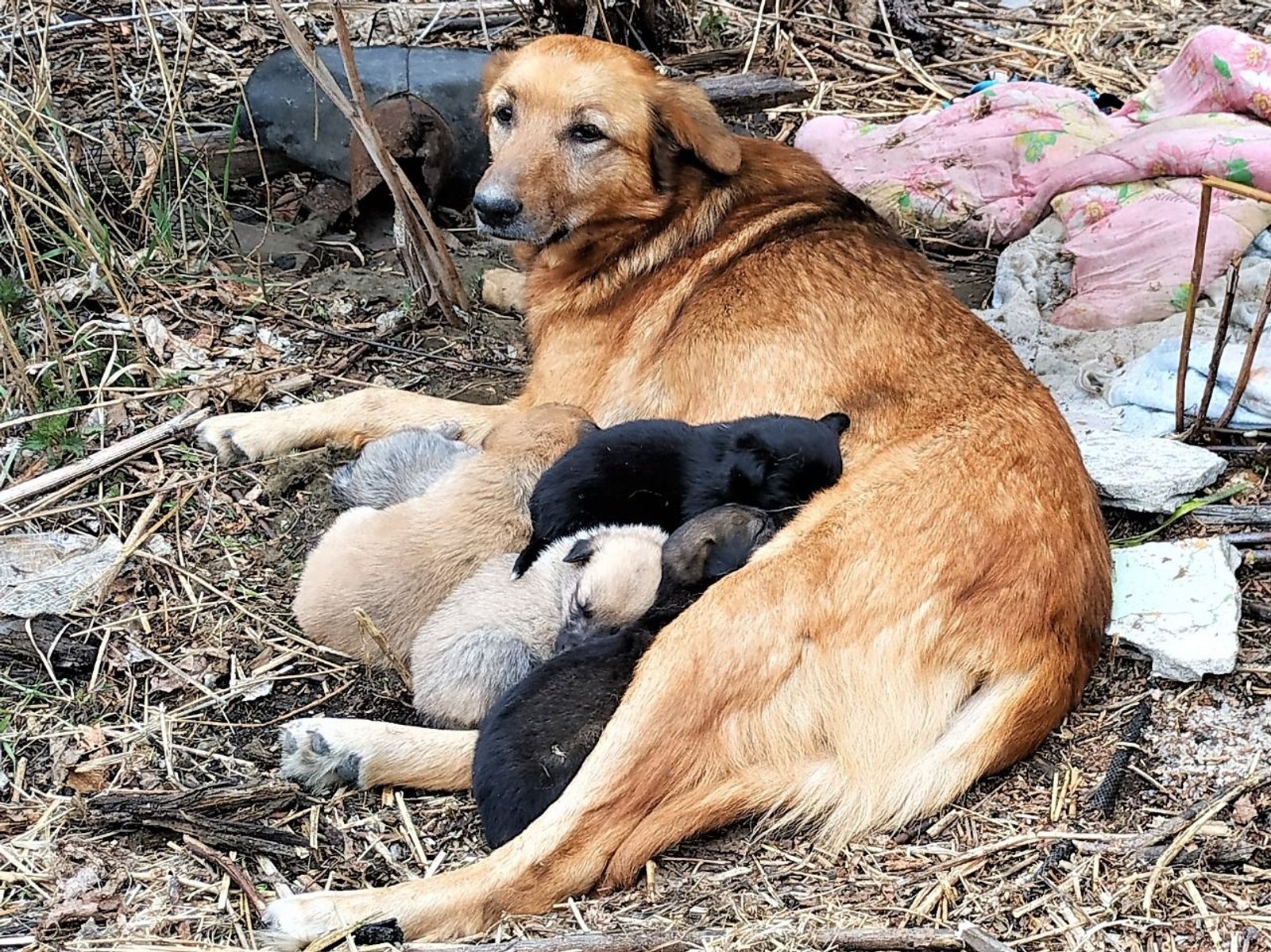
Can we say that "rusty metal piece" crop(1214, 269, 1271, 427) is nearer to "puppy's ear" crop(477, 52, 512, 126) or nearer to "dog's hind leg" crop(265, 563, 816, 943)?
"dog's hind leg" crop(265, 563, 816, 943)

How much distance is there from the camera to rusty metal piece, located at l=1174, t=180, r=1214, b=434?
356 cm

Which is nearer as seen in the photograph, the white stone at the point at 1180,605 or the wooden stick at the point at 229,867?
the wooden stick at the point at 229,867

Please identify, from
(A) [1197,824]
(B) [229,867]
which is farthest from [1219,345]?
(B) [229,867]

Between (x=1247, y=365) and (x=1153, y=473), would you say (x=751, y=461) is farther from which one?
(x=1247, y=365)

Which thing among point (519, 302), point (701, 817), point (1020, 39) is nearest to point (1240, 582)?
point (701, 817)

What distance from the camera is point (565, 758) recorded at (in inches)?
115

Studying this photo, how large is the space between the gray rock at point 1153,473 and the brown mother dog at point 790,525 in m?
0.51

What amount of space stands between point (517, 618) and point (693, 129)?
67.3 inches

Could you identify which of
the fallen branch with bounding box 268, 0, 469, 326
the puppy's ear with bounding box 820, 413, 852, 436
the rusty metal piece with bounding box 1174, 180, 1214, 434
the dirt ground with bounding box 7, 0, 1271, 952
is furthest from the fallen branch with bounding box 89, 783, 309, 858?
the rusty metal piece with bounding box 1174, 180, 1214, 434

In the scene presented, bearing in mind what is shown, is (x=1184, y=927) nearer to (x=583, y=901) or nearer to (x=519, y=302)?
(x=583, y=901)

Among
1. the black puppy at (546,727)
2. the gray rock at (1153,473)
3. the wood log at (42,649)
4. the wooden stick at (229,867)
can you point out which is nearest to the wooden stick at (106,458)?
the wood log at (42,649)

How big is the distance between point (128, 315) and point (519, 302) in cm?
146

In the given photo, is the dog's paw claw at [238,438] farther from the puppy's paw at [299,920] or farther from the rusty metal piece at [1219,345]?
the rusty metal piece at [1219,345]

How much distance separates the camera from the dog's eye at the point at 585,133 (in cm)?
398
